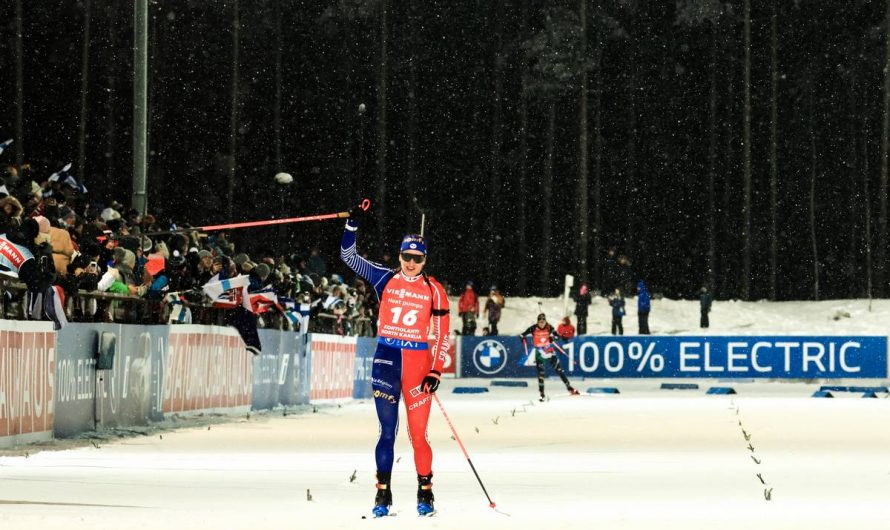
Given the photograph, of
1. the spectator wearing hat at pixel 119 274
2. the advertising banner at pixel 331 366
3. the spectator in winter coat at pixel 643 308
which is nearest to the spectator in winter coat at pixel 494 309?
the spectator in winter coat at pixel 643 308

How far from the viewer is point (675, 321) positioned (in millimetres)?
56219

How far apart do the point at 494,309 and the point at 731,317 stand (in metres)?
9.11

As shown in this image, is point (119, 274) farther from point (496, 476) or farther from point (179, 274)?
point (496, 476)

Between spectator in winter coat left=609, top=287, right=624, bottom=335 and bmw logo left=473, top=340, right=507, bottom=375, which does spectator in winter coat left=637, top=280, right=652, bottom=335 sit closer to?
spectator in winter coat left=609, top=287, right=624, bottom=335

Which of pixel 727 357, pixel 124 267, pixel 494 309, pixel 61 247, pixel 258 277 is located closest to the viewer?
pixel 61 247

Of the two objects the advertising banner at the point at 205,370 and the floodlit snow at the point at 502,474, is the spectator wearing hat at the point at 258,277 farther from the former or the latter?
the floodlit snow at the point at 502,474

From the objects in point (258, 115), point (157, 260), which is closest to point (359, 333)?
point (157, 260)

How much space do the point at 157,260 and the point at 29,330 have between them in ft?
17.3

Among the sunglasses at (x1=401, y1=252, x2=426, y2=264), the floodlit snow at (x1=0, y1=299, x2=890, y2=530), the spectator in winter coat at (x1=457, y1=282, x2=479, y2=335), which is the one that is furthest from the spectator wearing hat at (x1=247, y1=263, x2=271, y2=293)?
the spectator in winter coat at (x1=457, y1=282, x2=479, y2=335)

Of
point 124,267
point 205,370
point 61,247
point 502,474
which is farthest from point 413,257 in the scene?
point 205,370

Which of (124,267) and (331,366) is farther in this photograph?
(331,366)

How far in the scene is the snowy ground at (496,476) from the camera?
11.2m

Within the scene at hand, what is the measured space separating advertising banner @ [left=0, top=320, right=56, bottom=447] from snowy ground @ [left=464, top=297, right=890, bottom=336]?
36.6m

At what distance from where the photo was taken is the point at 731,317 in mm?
56656
